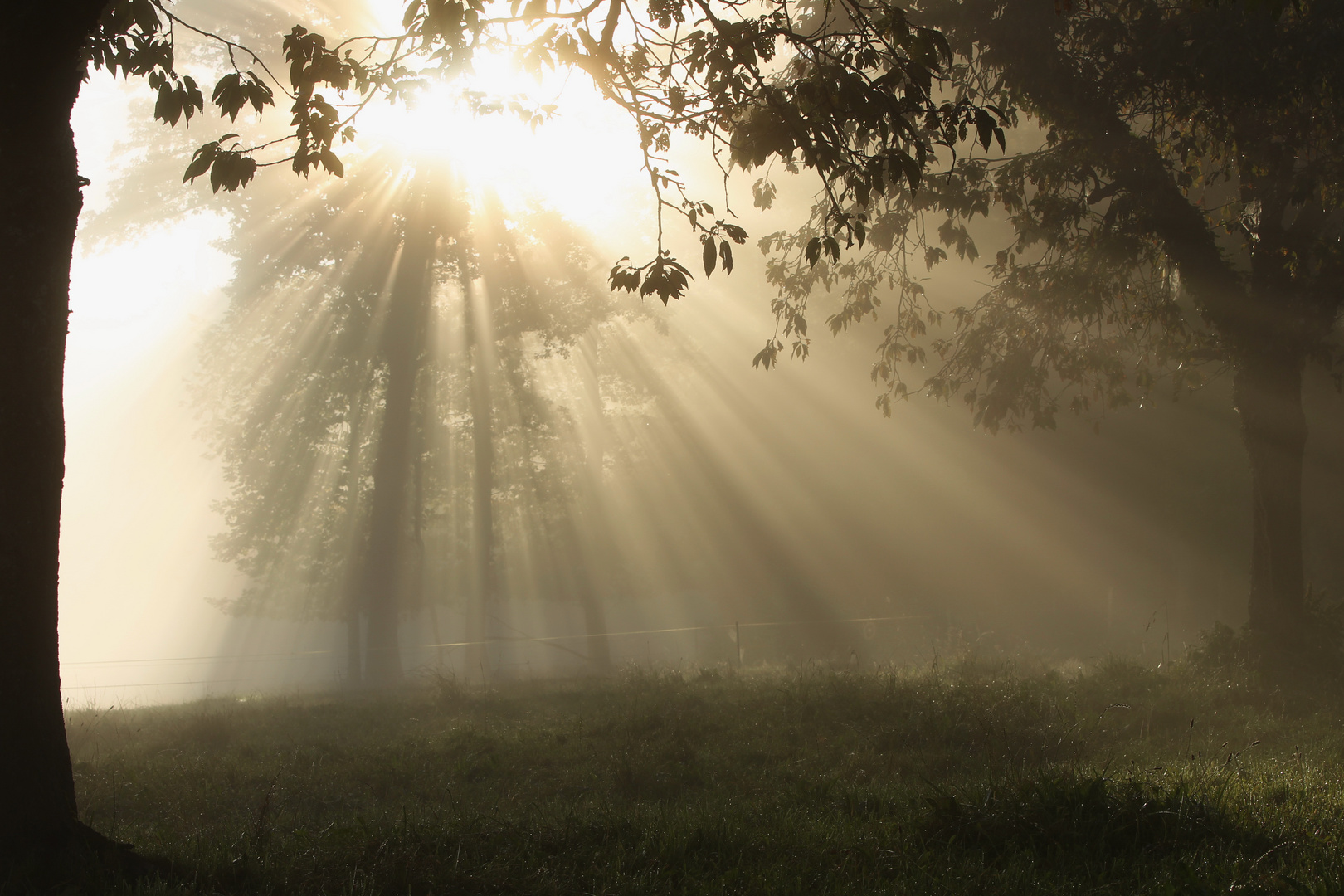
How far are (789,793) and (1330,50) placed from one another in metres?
10.1

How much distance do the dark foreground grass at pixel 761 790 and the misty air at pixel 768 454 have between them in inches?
2.0

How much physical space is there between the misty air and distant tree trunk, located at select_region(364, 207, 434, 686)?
5.4 inches

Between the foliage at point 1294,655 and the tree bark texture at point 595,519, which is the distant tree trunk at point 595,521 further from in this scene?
the foliage at point 1294,655

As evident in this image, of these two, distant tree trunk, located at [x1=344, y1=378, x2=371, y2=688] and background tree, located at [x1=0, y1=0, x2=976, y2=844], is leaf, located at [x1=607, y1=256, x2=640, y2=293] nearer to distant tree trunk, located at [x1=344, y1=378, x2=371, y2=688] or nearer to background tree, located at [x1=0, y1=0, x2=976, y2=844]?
background tree, located at [x1=0, y1=0, x2=976, y2=844]

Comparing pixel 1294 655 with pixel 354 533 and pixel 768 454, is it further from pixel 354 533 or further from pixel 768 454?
pixel 354 533

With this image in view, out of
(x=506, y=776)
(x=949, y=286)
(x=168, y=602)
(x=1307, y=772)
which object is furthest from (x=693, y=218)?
(x=168, y=602)

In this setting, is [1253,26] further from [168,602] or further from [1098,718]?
[168,602]

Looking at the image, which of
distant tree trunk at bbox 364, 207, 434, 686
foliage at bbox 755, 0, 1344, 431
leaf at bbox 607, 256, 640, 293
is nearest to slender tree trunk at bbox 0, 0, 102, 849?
leaf at bbox 607, 256, 640, 293

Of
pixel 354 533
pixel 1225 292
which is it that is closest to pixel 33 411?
pixel 1225 292

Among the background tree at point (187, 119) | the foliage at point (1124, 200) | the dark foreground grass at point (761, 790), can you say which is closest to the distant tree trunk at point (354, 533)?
the dark foreground grass at point (761, 790)

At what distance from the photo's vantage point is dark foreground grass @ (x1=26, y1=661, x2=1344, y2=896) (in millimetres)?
4270

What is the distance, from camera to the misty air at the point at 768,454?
456 centimetres

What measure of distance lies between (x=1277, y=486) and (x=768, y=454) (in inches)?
733

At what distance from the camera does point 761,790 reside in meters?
7.02
